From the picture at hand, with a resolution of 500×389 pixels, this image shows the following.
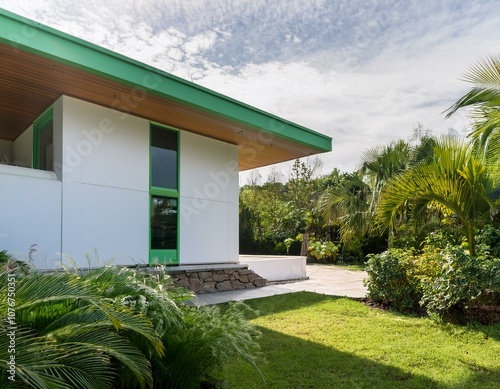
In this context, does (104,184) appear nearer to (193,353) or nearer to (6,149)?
(6,149)

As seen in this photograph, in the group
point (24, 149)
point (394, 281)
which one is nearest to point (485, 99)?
point (394, 281)

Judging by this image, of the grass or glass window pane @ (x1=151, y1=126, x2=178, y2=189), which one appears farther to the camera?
glass window pane @ (x1=151, y1=126, x2=178, y2=189)

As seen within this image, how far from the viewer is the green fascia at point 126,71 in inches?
190

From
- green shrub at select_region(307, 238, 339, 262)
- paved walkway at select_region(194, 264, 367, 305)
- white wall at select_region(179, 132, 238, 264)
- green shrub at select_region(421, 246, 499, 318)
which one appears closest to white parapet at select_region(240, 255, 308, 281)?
paved walkway at select_region(194, 264, 367, 305)

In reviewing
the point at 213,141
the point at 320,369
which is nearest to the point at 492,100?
the point at 320,369

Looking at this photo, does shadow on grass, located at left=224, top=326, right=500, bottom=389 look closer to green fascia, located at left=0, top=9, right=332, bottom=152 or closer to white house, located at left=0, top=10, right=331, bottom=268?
white house, located at left=0, top=10, right=331, bottom=268

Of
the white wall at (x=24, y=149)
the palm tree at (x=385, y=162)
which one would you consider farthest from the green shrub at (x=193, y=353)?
the palm tree at (x=385, y=162)

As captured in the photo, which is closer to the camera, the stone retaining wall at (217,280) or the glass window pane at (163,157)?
the stone retaining wall at (217,280)

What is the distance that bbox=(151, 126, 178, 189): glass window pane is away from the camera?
802cm

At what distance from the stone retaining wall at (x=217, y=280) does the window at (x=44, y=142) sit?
135 inches

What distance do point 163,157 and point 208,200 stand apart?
157 cm

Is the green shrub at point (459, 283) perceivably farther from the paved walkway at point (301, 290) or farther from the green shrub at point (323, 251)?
the green shrub at point (323, 251)

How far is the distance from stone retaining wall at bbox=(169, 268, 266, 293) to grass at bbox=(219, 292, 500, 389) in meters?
2.24

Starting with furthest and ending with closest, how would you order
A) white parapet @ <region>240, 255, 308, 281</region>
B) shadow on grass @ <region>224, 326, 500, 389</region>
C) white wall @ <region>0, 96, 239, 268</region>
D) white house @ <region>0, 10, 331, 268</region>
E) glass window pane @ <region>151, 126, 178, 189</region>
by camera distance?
1. white parapet @ <region>240, 255, 308, 281</region>
2. glass window pane @ <region>151, 126, 178, 189</region>
3. white wall @ <region>0, 96, 239, 268</region>
4. white house @ <region>0, 10, 331, 268</region>
5. shadow on grass @ <region>224, 326, 500, 389</region>
